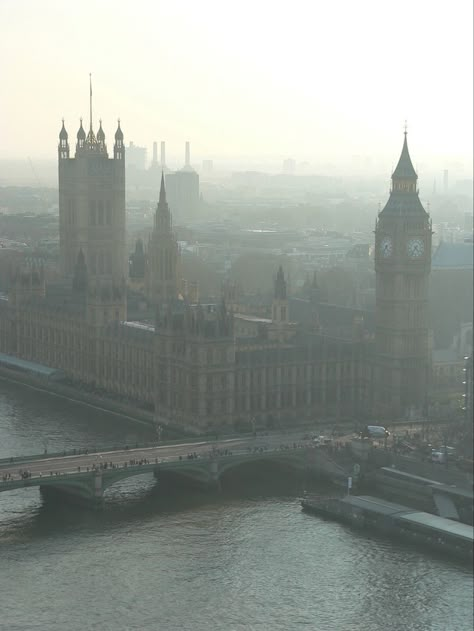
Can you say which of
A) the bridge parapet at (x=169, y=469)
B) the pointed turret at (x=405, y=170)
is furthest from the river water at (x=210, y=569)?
the pointed turret at (x=405, y=170)

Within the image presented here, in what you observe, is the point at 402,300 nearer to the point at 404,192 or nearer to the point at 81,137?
the point at 404,192

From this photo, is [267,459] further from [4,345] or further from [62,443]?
[4,345]

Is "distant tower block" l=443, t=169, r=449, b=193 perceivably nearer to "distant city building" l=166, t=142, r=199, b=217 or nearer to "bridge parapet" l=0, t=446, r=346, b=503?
"distant city building" l=166, t=142, r=199, b=217

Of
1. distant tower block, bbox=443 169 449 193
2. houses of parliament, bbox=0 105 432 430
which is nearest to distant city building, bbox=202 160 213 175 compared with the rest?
distant tower block, bbox=443 169 449 193

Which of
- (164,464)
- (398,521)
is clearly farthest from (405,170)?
(398,521)

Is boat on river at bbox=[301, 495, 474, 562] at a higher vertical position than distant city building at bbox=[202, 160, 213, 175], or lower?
lower

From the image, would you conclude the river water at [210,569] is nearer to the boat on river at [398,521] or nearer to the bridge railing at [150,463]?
the boat on river at [398,521]

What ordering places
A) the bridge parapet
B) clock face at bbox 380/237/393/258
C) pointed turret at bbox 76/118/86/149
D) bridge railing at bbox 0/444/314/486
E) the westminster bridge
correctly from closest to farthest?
bridge railing at bbox 0/444/314/486, the bridge parapet, the westminster bridge, clock face at bbox 380/237/393/258, pointed turret at bbox 76/118/86/149
